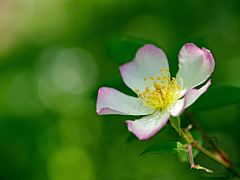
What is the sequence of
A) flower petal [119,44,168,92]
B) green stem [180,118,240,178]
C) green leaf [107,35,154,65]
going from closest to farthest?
1. green stem [180,118,240,178]
2. flower petal [119,44,168,92]
3. green leaf [107,35,154,65]

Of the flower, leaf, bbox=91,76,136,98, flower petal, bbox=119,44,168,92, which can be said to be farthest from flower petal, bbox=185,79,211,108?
leaf, bbox=91,76,136,98

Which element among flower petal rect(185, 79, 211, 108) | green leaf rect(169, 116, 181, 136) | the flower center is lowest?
the flower center

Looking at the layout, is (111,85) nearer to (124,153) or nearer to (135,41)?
(135,41)

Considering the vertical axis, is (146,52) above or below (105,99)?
above

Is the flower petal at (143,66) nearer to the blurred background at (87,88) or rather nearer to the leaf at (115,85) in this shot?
the leaf at (115,85)

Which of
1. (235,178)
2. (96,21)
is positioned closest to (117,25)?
(96,21)

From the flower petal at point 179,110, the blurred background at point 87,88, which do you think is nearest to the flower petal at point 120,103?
the flower petal at point 179,110

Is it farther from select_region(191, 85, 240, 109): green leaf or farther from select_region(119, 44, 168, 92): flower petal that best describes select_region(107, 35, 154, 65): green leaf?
select_region(191, 85, 240, 109): green leaf
